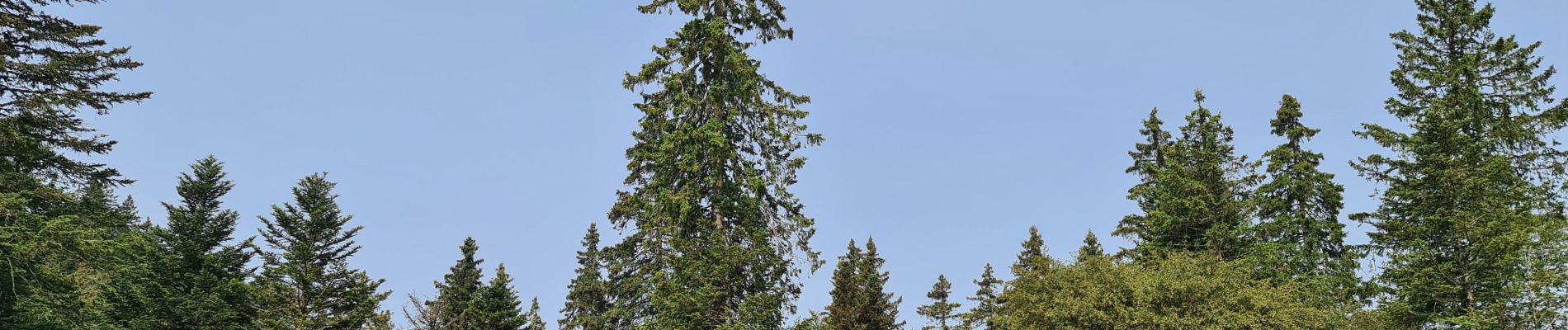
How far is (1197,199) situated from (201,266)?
35.1 m

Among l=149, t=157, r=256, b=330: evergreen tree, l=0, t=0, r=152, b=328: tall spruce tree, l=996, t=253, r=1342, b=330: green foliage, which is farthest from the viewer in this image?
l=149, t=157, r=256, b=330: evergreen tree

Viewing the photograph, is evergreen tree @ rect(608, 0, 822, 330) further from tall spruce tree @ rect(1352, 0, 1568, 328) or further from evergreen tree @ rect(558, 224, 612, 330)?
tall spruce tree @ rect(1352, 0, 1568, 328)

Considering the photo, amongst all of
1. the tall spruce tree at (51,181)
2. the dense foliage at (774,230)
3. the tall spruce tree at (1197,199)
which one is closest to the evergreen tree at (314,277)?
the dense foliage at (774,230)

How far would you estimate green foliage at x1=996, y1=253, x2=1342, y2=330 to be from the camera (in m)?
24.4

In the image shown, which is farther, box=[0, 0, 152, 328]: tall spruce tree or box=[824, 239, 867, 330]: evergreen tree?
box=[824, 239, 867, 330]: evergreen tree

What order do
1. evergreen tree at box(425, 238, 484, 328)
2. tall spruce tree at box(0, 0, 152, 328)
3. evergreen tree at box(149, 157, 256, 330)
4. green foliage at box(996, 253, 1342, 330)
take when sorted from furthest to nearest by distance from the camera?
evergreen tree at box(425, 238, 484, 328)
evergreen tree at box(149, 157, 256, 330)
green foliage at box(996, 253, 1342, 330)
tall spruce tree at box(0, 0, 152, 328)

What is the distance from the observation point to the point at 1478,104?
26172mm

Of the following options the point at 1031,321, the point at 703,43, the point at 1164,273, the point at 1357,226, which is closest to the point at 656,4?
the point at 703,43

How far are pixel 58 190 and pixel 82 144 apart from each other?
2042mm

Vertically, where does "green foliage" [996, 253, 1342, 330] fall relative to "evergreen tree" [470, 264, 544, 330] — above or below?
below

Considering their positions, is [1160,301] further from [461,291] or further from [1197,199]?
[461,291]

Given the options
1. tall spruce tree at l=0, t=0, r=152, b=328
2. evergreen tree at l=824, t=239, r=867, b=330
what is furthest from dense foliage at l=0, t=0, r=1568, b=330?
evergreen tree at l=824, t=239, r=867, b=330

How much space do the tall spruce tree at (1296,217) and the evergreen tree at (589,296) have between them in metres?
21.5

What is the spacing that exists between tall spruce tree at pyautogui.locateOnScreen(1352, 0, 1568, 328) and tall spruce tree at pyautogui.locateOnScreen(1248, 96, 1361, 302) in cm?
555
